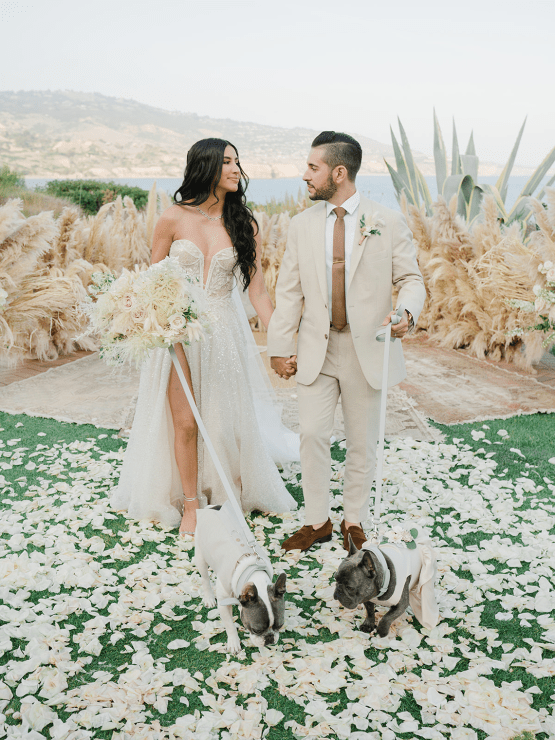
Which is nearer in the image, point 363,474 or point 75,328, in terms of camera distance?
point 363,474

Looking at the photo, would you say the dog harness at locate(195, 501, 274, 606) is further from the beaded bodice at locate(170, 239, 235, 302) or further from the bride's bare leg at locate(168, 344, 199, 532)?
the beaded bodice at locate(170, 239, 235, 302)

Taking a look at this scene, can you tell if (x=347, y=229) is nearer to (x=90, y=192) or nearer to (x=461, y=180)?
(x=461, y=180)

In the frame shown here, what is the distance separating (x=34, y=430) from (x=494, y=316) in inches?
211

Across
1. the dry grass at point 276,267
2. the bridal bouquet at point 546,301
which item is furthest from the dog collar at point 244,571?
the dry grass at point 276,267

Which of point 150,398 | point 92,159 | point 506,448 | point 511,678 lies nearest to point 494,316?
point 506,448

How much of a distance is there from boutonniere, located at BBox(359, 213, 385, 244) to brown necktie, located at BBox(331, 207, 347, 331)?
116mm

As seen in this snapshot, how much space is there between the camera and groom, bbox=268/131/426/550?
10.0 feet

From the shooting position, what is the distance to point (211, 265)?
11.3ft

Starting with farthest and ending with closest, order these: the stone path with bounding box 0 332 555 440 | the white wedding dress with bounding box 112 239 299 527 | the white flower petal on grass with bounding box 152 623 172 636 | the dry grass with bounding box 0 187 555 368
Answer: the dry grass with bounding box 0 187 555 368 < the stone path with bounding box 0 332 555 440 < the white wedding dress with bounding box 112 239 299 527 < the white flower petal on grass with bounding box 152 623 172 636

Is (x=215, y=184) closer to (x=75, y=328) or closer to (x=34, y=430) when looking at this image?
(x=34, y=430)

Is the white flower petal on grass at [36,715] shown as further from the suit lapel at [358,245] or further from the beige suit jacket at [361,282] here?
the suit lapel at [358,245]

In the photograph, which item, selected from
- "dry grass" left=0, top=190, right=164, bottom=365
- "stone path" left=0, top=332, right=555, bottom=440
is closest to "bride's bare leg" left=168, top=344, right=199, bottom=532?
"stone path" left=0, top=332, right=555, bottom=440

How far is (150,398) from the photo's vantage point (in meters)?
3.69

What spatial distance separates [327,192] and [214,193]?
717 millimetres
